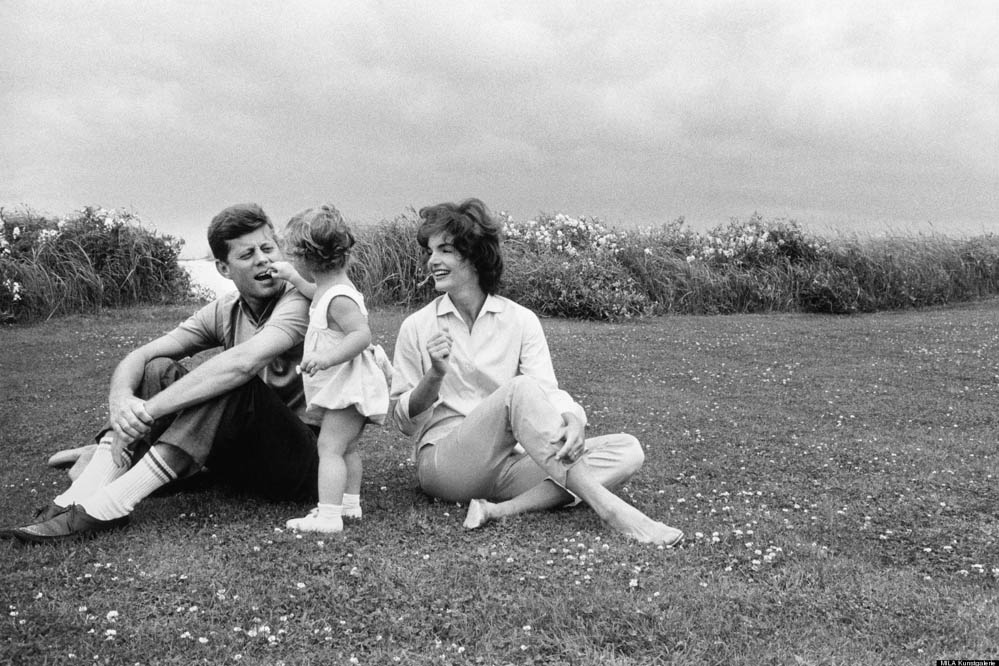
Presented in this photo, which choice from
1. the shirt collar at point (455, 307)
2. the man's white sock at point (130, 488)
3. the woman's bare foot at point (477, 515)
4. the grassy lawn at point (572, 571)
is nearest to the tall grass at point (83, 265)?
the grassy lawn at point (572, 571)

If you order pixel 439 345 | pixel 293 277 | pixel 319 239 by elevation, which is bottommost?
pixel 439 345

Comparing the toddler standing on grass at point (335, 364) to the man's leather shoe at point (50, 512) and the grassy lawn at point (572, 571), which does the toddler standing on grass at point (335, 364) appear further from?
the man's leather shoe at point (50, 512)

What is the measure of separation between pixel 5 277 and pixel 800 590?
1626 centimetres

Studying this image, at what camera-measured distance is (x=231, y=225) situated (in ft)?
16.9

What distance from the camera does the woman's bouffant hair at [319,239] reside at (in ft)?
16.3

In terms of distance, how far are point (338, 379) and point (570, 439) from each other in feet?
4.08

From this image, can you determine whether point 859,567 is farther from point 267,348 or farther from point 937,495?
point 267,348

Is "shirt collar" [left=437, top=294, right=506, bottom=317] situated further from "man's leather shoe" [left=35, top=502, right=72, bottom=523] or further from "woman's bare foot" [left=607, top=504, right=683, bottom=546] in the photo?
"man's leather shoe" [left=35, top=502, right=72, bottom=523]

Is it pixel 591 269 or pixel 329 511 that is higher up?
pixel 591 269

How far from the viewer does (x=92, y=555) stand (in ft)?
15.4

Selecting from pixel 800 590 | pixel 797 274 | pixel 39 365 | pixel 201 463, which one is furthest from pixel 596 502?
pixel 797 274

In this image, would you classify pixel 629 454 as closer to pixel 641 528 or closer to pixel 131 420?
pixel 641 528

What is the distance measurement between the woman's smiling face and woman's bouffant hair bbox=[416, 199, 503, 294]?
23 mm

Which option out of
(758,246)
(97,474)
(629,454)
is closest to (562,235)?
(758,246)
